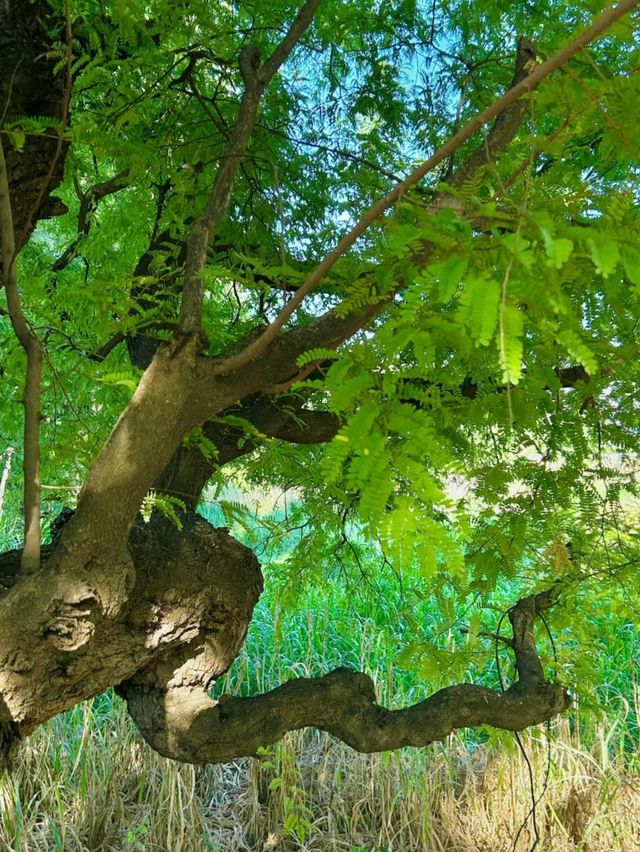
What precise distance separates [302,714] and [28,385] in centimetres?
93

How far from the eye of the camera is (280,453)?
239cm

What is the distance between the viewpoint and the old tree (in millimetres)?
1017

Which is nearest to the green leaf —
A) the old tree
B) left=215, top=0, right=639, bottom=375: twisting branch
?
the old tree

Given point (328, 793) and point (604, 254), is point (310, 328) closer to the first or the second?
point (604, 254)

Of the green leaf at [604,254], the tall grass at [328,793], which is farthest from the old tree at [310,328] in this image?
Result: the tall grass at [328,793]

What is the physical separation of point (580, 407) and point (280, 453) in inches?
35.5

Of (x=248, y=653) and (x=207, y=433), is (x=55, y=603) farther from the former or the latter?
(x=248, y=653)

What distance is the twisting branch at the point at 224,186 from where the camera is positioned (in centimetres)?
143

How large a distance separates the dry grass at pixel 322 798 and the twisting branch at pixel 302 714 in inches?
48.5

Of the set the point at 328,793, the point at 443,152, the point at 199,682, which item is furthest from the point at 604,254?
the point at 328,793

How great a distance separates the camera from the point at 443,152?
0.90m

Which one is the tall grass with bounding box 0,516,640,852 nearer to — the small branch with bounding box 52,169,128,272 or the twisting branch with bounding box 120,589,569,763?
the twisting branch with bounding box 120,589,569,763

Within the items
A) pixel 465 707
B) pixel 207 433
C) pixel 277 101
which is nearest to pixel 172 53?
pixel 277 101

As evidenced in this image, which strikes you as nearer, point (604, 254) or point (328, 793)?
point (604, 254)
